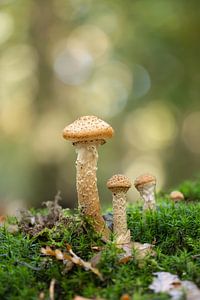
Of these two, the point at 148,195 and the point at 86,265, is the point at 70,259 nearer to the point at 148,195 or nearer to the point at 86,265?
the point at 86,265

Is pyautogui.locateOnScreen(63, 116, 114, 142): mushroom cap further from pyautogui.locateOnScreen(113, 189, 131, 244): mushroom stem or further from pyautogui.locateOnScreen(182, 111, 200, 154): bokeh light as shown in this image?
pyautogui.locateOnScreen(182, 111, 200, 154): bokeh light

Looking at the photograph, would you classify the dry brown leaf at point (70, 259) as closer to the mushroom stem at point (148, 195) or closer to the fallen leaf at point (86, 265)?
the fallen leaf at point (86, 265)

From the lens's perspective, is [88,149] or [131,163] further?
[131,163]

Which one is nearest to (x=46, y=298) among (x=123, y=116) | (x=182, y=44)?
(x=182, y=44)

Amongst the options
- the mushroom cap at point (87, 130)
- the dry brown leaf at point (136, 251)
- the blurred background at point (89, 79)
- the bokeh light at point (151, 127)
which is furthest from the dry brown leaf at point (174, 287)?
the bokeh light at point (151, 127)

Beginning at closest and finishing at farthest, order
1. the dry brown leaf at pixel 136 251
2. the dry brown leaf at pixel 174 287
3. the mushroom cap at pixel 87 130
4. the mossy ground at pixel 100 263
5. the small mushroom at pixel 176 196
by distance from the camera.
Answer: the dry brown leaf at pixel 174 287 < the mossy ground at pixel 100 263 < the dry brown leaf at pixel 136 251 < the mushroom cap at pixel 87 130 < the small mushroom at pixel 176 196

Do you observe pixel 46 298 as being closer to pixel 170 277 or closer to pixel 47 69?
pixel 170 277

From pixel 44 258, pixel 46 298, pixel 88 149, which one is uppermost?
pixel 88 149
